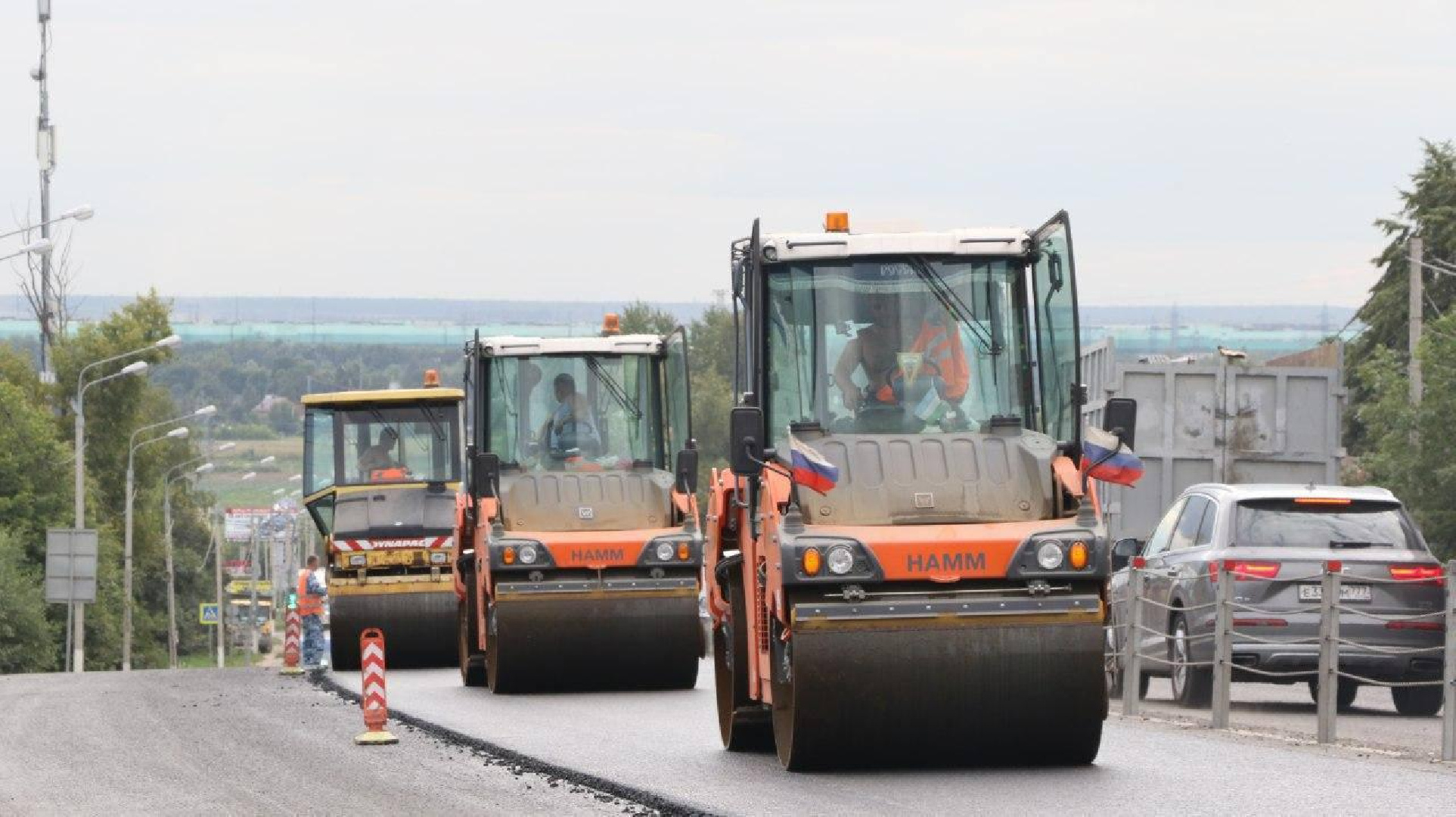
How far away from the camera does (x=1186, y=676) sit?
2034 centimetres

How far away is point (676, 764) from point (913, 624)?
8.79ft

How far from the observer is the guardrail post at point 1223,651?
57.4 ft

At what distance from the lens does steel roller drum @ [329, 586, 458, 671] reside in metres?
30.0

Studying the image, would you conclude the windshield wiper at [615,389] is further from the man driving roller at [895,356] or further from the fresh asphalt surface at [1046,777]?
the man driving roller at [895,356]

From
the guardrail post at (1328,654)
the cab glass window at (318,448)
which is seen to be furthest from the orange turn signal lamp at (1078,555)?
the cab glass window at (318,448)

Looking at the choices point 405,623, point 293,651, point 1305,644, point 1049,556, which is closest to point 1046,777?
point 1049,556

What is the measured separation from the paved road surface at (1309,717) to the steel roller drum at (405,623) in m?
9.11

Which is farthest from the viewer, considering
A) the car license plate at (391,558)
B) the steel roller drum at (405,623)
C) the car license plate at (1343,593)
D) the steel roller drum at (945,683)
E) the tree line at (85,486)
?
the tree line at (85,486)

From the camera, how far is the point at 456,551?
24531 millimetres

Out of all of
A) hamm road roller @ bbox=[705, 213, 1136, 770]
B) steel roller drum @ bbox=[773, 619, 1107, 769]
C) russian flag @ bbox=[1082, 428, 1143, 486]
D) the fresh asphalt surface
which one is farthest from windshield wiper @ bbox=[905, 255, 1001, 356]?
the fresh asphalt surface

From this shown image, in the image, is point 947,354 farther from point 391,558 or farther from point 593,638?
point 391,558

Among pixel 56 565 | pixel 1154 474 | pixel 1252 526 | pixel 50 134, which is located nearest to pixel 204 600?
pixel 50 134

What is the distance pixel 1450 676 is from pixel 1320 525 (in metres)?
5.13

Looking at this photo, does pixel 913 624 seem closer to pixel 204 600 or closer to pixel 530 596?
pixel 530 596
